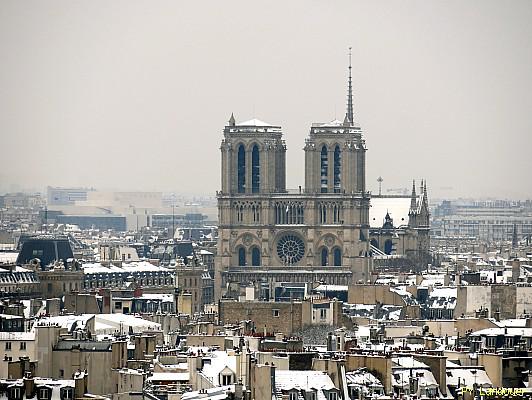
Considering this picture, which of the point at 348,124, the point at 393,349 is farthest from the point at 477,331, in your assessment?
the point at 348,124

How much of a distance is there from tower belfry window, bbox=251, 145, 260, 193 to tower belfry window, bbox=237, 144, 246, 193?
16.5 inches

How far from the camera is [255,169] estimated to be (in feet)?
538

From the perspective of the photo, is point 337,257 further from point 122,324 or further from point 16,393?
point 16,393

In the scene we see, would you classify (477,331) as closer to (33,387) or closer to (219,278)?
(33,387)

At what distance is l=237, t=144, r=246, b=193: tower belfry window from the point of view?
163125 mm

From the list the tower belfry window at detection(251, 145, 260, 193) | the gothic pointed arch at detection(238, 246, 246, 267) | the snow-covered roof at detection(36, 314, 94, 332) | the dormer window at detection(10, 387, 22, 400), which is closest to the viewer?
the dormer window at detection(10, 387, 22, 400)

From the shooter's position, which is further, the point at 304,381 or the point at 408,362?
the point at 408,362

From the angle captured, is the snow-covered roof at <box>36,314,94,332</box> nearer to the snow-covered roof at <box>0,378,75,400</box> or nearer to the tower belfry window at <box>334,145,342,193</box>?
the snow-covered roof at <box>0,378,75,400</box>

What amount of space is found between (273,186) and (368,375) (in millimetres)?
99416

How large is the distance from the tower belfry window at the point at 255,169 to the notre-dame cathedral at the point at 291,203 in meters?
0.05

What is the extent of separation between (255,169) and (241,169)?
2.31ft

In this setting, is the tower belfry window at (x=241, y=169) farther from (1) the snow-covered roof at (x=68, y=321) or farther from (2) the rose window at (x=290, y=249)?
(1) the snow-covered roof at (x=68, y=321)

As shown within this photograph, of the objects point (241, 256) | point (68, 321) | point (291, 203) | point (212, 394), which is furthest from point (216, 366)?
point (291, 203)

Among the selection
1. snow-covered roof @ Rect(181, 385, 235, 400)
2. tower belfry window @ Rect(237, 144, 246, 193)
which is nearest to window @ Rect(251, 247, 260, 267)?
tower belfry window @ Rect(237, 144, 246, 193)
